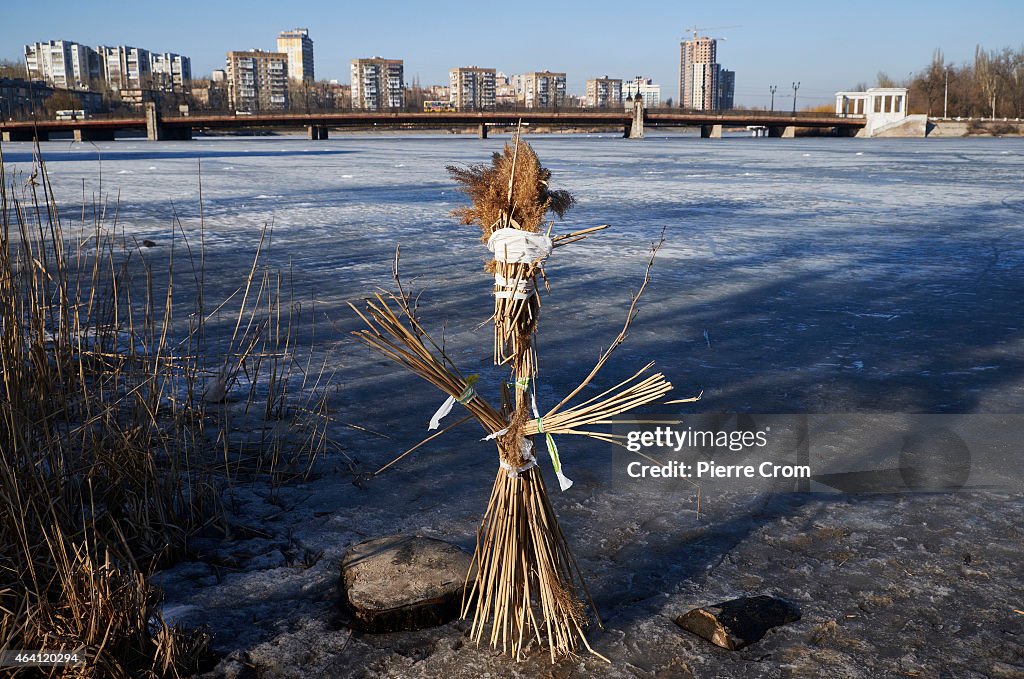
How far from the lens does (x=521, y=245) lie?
2.08 meters

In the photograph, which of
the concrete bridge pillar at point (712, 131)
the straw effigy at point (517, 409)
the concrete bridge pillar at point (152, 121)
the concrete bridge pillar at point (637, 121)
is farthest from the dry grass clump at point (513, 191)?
the concrete bridge pillar at point (712, 131)

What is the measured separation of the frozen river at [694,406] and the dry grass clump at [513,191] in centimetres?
118

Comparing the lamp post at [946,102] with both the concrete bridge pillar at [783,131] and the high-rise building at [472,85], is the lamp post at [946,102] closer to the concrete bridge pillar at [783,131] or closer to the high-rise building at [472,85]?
the concrete bridge pillar at [783,131]

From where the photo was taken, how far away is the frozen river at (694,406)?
2455 millimetres

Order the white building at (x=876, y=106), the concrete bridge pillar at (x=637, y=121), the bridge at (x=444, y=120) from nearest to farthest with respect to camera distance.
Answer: the bridge at (x=444, y=120) → the concrete bridge pillar at (x=637, y=121) → the white building at (x=876, y=106)

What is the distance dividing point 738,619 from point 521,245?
1268 mm

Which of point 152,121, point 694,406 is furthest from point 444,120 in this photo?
point 694,406

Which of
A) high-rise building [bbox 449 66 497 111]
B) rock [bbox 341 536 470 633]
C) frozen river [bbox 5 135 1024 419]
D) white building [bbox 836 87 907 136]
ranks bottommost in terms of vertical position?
rock [bbox 341 536 470 633]

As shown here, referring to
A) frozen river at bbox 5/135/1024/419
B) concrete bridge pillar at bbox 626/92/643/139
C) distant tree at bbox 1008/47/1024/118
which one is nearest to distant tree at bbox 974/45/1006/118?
distant tree at bbox 1008/47/1024/118

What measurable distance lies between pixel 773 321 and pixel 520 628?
4506 millimetres

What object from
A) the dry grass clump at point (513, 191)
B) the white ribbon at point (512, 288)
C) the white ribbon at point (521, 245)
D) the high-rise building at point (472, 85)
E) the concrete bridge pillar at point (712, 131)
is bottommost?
the white ribbon at point (512, 288)

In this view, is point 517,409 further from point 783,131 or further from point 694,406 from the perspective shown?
point 783,131

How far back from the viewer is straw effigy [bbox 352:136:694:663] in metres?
2.12

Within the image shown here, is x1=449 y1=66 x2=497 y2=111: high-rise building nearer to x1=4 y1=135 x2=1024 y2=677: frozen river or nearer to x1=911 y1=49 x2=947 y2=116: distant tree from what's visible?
x1=911 y1=49 x2=947 y2=116: distant tree
